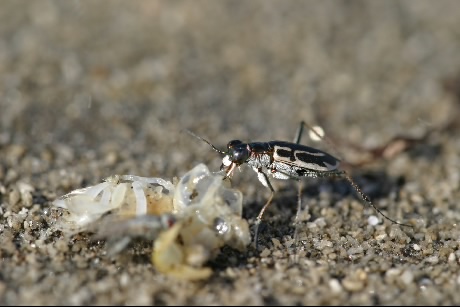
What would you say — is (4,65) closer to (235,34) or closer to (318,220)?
(235,34)

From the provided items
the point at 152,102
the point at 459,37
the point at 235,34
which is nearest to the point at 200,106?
the point at 152,102

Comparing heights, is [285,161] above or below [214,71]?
below

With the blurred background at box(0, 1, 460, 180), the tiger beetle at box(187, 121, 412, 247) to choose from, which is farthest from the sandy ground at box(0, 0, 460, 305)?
the tiger beetle at box(187, 121, 412, 247)

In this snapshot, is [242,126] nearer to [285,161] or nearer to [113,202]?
[285,161]

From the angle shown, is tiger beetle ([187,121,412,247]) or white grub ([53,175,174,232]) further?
tiger beetle ([187,121,412,247])

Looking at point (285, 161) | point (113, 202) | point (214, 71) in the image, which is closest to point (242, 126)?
point (214, 71)

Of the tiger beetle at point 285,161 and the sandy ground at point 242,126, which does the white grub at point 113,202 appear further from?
the tiger beetle at point 285,161

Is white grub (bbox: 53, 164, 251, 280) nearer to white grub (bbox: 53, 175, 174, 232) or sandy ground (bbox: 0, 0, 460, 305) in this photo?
white grub (bbox: 53, 175, 174, 232)
